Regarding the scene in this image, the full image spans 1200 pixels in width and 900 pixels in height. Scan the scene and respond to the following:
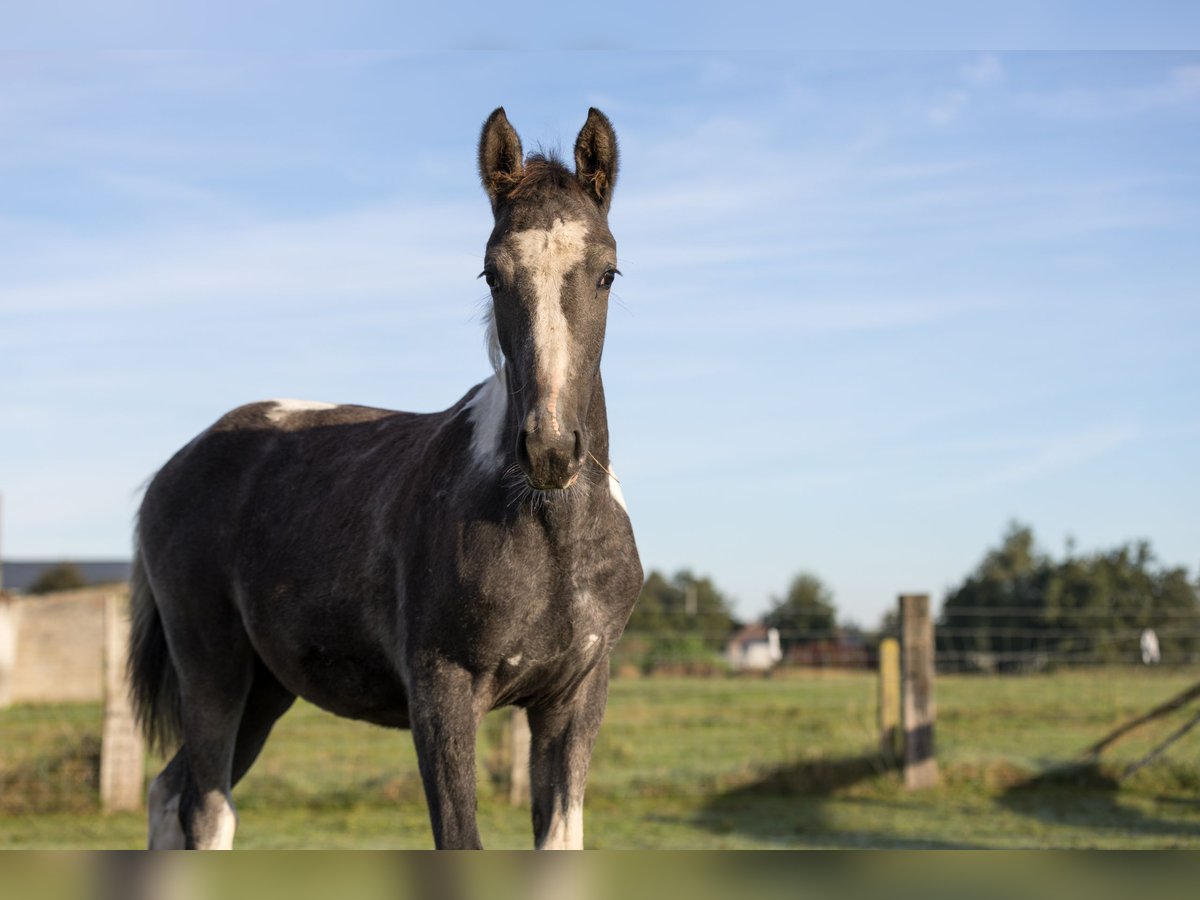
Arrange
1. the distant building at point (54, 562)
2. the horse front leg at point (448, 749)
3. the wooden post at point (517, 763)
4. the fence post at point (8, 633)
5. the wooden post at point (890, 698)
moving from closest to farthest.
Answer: the horse front leg at point (448, 749)
the wooden post at point (517, 763)
the wooden post at point (890, 698)
the fence post at point (8, 633)
the distant building at point (54, 562)

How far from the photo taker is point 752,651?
48.1 meters

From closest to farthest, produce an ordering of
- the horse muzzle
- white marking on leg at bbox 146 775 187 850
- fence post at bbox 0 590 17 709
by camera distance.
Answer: the horse muzzle
white marking on leg at bbox 146 775 187 850
fence post at bbox 0 590 17 709

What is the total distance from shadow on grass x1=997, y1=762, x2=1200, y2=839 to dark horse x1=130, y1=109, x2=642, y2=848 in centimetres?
656

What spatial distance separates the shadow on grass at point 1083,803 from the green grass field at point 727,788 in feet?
0.05

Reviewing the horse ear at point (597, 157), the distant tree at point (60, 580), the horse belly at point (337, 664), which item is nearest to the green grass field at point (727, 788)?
the horse belly at point (337, 664)

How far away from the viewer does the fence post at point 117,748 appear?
9.84 m

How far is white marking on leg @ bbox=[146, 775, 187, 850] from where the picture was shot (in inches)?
181

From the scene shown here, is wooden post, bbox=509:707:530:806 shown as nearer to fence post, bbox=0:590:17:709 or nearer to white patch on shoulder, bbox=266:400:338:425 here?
white patch on shoulder, bbox=266:400:338:425

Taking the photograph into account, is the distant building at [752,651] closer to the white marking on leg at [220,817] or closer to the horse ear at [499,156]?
the white marking on leg at [220,817]

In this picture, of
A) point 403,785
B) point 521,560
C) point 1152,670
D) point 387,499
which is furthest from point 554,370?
point 1152,670

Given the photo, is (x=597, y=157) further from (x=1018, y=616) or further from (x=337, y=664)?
(x=1018, y=616)

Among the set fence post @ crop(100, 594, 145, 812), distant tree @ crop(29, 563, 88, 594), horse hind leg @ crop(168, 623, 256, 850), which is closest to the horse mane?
horse hind leg @ crop(168, 623, 256, 850)

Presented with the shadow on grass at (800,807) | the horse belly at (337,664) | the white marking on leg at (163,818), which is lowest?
the shadow on grass at (800,807)

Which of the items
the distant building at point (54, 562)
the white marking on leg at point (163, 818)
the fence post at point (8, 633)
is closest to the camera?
the white marking on leg at point (163, 818)
